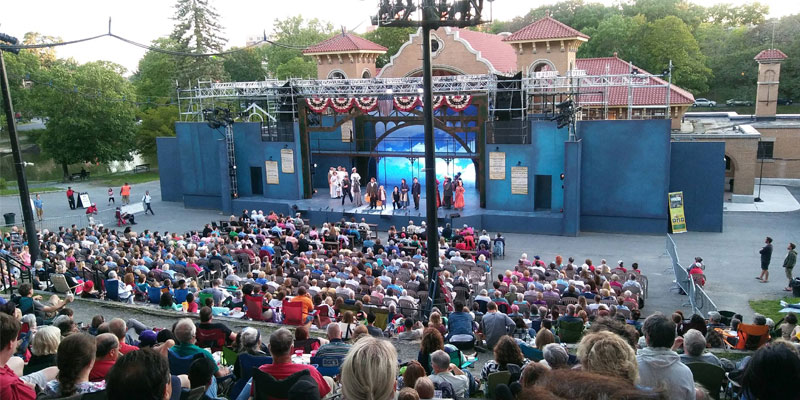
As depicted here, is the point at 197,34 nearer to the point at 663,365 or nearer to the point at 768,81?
the point at 768,81

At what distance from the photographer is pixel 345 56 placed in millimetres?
32969

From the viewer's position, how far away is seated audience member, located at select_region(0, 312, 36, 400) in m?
4.18

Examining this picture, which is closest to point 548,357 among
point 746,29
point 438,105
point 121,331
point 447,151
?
point 121,331

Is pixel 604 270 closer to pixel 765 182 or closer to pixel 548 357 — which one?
pixel 548 357

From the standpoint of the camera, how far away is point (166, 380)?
3.17m

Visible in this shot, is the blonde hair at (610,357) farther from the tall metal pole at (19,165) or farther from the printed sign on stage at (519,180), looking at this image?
the printed sign on stage at (519,180)

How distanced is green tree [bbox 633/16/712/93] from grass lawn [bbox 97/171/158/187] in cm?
3848

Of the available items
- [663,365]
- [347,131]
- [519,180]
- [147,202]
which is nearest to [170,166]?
[147,202]

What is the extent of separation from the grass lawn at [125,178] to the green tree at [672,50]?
3848 cm

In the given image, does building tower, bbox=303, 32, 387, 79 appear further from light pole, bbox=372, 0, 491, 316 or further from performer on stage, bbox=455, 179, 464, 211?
light pole, bbox=372, 0, 491, 316

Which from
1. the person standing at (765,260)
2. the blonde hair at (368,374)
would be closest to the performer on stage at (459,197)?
the person standing at (765,260)

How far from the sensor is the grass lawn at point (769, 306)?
1384cm

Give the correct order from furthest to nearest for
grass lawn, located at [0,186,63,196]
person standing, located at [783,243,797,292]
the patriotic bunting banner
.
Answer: grass lawn, located at [0,186,63,196] → the patriotic bunting banner → person standing, located at [783,243,797,292]

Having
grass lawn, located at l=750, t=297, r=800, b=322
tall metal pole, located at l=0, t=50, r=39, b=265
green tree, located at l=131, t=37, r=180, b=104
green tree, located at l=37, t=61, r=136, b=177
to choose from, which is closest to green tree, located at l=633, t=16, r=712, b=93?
grass lawn, located at l=750, t=297, r=800, b=322
